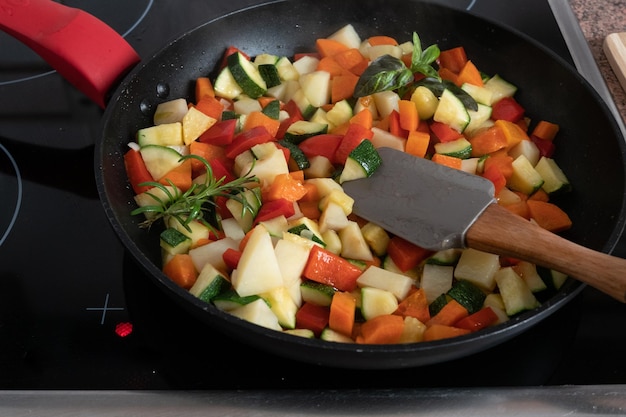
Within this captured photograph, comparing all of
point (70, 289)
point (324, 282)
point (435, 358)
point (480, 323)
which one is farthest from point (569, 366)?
point (70, 289)

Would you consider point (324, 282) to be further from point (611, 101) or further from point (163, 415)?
point (611, 101)

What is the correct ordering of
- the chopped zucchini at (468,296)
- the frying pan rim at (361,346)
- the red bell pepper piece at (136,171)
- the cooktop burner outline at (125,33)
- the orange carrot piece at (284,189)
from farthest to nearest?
the cooktop burner outline at (125,33), the red bell pepper piece at (136,171), the orange carrot piece at (284,189), the chopped zucchini at (468,296), the frying pan rim at (361,346)

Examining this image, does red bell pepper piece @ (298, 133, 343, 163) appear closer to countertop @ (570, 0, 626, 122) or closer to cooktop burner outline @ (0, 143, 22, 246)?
cooktop burner outline @ (0, 143, 22, 246)

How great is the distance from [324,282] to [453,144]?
23.2 inches

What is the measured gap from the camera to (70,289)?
1606 millimetres

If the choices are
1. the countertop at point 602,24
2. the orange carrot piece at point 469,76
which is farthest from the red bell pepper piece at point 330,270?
the countertop at point 602,24

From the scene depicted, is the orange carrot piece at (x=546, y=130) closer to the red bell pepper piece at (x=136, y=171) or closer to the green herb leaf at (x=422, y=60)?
the green herb leaf at (x=422, y=60)

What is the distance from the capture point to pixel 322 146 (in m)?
1.76

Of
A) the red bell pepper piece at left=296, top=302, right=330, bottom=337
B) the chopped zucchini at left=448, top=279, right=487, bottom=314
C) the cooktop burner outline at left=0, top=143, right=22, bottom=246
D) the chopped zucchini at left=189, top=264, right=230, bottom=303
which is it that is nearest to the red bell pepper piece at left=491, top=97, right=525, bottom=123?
the chopped zucchini at left=448, top=279, right=487, bottom=314

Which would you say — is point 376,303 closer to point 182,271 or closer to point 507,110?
point 182,271

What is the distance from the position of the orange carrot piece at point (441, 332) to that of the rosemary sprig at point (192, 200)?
20.8 inches

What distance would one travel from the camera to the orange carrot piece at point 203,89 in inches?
76.8

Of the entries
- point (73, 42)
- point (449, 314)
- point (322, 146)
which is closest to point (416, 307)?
point (449, 314)

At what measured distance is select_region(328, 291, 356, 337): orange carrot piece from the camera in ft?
4.63
